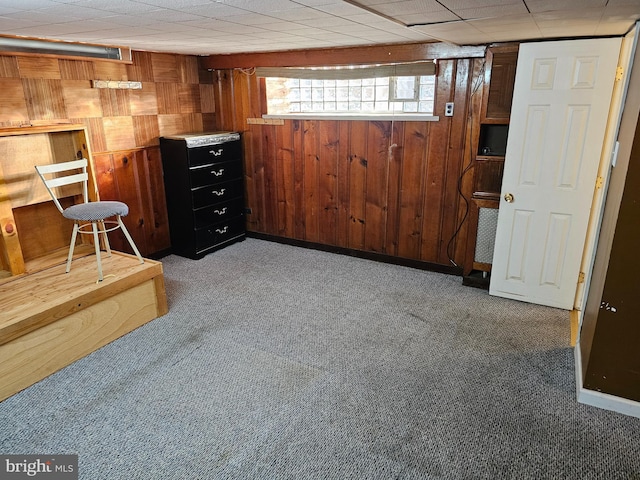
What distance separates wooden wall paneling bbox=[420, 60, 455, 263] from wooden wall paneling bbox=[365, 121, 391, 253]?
385mm

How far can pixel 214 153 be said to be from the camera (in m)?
4.32

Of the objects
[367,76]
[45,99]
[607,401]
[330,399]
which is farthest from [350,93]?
[607,401]

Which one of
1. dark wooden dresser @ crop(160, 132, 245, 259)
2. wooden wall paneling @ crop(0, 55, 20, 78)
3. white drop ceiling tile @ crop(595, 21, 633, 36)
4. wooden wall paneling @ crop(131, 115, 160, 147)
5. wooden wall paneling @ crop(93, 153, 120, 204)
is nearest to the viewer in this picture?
white drop ceiling tile @ crop(595, 21, 633, 36)

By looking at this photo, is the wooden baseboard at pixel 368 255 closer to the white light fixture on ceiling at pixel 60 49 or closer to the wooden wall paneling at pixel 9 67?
the white light fixture on ceiling at pixel 60 49

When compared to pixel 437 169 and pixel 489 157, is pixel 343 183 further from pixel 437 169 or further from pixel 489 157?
pixel 489 157

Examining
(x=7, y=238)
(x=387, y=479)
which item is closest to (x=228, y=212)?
(x=7, y=238)

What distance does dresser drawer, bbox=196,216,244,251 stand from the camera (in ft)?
14.2

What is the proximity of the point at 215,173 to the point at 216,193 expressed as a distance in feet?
0.65

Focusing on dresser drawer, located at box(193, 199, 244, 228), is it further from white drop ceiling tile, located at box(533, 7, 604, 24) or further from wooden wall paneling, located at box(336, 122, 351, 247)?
white drop ceiling tile, located at box(533, 7, 604, 24)

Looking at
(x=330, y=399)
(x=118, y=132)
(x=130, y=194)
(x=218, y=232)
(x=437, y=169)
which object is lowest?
(x=330, y=399)

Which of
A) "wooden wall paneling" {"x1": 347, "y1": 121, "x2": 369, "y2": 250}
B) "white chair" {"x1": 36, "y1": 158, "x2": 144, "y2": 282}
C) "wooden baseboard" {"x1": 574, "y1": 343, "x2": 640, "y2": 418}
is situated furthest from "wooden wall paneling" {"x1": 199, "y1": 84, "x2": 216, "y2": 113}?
"wooden baseboard" {"x1": 574, "y1": 343, "x2": 640, "y2": 418}

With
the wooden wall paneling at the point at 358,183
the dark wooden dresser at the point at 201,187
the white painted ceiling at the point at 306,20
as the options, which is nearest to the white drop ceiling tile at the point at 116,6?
the white painted ceiling at the point at 306,20

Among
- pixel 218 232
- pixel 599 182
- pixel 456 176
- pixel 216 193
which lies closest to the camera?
pixel 599 182

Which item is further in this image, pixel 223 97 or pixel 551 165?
pixel 223 97
